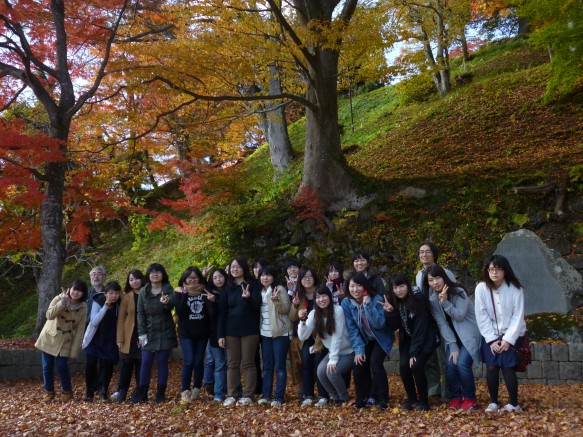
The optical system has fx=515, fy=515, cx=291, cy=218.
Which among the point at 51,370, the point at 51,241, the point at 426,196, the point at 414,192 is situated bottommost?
the point at 51,370

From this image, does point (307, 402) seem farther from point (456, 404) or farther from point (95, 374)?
point (95, 374)

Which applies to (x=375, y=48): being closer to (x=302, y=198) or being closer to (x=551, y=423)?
(x=302, y=198)

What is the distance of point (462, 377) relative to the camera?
5.14m

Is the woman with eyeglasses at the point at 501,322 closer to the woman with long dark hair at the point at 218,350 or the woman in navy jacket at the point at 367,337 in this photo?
the woman in navy jacket at the point at 367,337

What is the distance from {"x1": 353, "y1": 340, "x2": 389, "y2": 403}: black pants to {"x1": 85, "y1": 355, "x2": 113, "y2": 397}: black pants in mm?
3226

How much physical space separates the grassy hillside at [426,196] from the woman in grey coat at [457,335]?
4.06m

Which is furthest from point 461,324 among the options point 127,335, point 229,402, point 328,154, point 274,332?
point 328,154

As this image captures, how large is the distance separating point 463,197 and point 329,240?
9.19 feet

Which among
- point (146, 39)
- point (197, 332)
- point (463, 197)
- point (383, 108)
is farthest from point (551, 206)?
point (383, 108)

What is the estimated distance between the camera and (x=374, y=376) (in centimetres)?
550

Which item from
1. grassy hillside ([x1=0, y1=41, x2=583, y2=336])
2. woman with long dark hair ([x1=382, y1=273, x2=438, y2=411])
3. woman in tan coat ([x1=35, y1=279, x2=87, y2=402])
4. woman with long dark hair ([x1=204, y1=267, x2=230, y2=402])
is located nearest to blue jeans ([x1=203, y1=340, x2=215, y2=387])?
woman with long dark hair ([x1=204, y1=267, x2=230, y2=402])

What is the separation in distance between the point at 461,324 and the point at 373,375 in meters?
1.08

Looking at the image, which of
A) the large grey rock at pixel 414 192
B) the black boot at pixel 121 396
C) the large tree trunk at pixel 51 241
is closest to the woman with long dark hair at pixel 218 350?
the black boot at pixel 121 396

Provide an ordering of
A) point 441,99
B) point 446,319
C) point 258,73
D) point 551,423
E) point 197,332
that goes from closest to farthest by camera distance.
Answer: point 551,423
point 446,319
point 197,332
point 258,73
point 441,99
